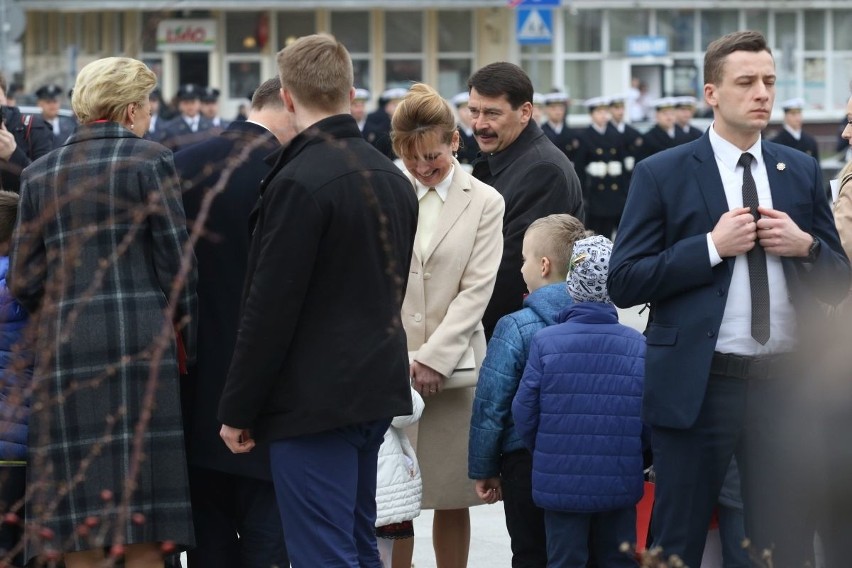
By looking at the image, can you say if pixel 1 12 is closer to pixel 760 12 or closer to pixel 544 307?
pixel 544 307

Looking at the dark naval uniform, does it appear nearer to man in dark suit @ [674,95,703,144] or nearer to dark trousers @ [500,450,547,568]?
man in dark suit @ [674,95,703,144]

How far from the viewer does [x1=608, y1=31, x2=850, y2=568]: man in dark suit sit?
4480 millimetres

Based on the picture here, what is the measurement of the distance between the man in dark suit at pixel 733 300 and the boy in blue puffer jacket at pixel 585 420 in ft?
1.47

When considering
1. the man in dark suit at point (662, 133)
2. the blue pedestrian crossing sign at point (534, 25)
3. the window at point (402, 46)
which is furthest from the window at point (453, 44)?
the man in dark suit at point (662, 133)

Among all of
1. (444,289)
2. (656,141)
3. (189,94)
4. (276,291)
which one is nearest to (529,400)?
(444,289)

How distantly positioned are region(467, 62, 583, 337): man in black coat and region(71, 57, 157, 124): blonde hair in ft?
5.67

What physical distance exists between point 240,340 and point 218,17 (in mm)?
34211

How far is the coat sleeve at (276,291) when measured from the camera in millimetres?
4250

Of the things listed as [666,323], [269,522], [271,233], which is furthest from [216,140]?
[666,323]

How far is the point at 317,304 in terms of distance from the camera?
4344mm

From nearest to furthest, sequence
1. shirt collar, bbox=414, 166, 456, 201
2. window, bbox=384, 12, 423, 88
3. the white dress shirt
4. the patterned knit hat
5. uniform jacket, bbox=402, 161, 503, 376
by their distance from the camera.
Result: the white dress shirt
the patterned knit hat
uniform jacket, bbox=402, 161, 503, 376
shirt collar, bbox=414, 166, 456, 201
window, bbox=384, 12, 423, 88

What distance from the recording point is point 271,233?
4.28m

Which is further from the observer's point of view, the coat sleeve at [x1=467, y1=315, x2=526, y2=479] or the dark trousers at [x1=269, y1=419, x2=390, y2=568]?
the coat sleeve at [x1=467, y1=315, x2=526, y2=479]

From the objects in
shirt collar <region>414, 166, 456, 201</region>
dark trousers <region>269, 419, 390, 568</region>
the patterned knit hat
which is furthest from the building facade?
dark trousers <region>269, 419, 390, 568</region>
